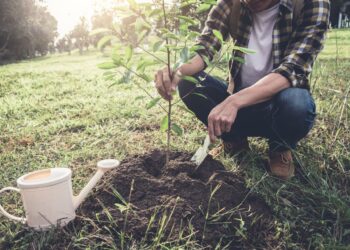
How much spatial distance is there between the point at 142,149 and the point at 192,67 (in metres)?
0.85

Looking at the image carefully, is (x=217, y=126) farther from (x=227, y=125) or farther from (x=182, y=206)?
(x=182, y=206)

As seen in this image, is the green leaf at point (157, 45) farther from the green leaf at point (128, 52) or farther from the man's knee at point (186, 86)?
the man's knee at point (186, 86)

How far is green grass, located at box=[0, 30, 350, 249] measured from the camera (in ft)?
6.07

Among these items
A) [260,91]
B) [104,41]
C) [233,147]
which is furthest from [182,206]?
[233,147]

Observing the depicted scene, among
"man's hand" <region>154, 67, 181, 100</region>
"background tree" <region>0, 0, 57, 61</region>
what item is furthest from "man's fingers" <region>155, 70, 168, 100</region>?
"background tree" <region>0, 0, 57, 61</region>

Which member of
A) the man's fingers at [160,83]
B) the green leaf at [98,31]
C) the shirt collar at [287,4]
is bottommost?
the man's fingers at [160,83]

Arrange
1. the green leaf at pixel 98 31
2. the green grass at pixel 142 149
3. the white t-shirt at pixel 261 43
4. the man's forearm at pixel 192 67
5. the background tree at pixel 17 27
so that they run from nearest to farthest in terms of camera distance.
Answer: the green leaf at pixel 98 31 < the green grass at pixel 142 149 < the man's forearm at pixel 192 67 < the white t-shirt at pixel 261 43 < the background tree at pixel 17 27

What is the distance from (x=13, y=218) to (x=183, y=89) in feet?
4.40

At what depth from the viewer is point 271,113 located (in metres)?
2.45

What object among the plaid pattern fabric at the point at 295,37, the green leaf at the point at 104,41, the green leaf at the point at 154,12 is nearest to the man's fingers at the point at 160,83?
the plaid pattern fabric at the point at 295,37

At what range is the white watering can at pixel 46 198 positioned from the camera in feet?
5.46

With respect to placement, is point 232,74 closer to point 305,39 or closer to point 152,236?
point 305,39

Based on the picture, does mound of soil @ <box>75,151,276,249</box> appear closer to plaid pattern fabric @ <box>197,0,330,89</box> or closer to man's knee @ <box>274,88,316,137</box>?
man's knee @ <box>274,88,316,137</box>

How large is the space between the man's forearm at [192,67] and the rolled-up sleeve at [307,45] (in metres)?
0.50
